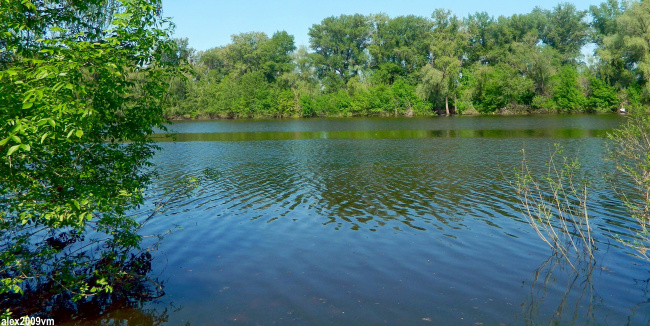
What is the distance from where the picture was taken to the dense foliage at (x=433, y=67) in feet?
247

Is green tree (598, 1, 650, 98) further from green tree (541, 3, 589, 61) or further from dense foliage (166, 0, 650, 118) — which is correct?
green tree (541, 3, 589, 61)

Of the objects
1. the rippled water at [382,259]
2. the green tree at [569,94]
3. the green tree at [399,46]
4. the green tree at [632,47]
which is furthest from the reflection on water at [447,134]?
the green tree at [399,46]

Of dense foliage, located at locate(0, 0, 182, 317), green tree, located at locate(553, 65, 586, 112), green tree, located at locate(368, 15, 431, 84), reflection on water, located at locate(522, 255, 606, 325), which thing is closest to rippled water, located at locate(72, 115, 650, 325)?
reflection on water, located at locate(522, 255, 606, 325)

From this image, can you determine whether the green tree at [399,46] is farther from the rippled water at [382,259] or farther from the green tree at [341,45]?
the rippled water at [382,259]

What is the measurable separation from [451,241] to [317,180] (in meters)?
11.0

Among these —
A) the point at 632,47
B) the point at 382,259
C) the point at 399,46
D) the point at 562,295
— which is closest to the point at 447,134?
the point at 382,259

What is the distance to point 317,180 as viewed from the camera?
2217 cm

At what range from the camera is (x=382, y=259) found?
1063 cm

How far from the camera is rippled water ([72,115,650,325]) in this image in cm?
803

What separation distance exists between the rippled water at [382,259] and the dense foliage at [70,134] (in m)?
1.60

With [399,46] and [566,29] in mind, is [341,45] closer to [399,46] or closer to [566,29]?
[399,46]

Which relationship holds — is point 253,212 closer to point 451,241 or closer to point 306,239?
point 306,239

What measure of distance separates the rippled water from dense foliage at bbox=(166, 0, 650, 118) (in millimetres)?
57904

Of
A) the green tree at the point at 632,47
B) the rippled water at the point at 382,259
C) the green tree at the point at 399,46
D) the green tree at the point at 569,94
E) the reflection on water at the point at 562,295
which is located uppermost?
the green tree at the point at 399,46
